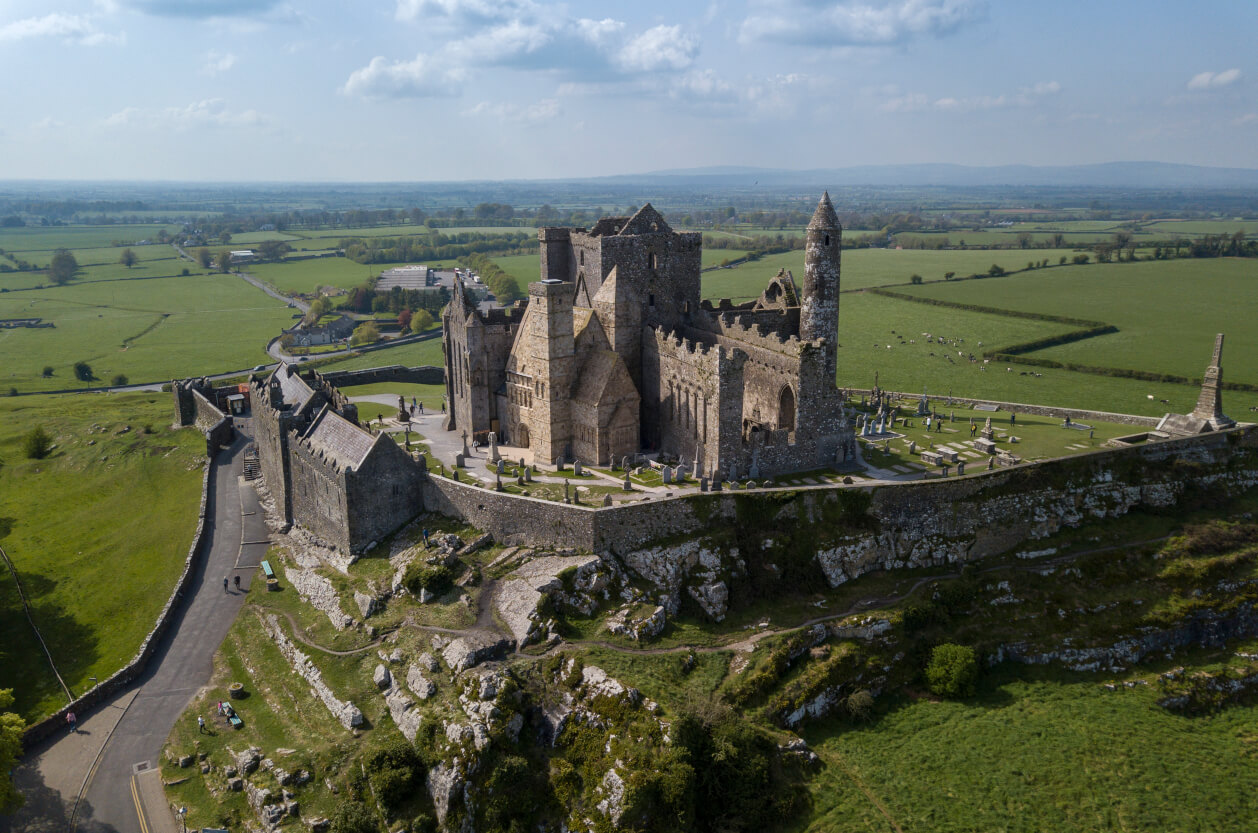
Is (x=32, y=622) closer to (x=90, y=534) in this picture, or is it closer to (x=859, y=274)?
(x=90, y=534)

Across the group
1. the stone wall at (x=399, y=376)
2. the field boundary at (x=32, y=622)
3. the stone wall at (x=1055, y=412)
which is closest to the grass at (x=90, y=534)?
the field boundary at (x=32, y=622)

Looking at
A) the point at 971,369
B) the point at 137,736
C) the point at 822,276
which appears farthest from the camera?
the point at 971,369

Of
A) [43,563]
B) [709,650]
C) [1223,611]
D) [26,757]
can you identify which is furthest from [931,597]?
[43,563]

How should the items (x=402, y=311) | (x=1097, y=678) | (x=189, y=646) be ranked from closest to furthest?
1. (x=1097, y=678)
2. (x=189, y=646)
3. (x=402, y=311)

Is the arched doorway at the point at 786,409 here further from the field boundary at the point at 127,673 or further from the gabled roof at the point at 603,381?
the field boundary at the point at 127,673

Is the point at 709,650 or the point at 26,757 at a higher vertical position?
the point at 709,650

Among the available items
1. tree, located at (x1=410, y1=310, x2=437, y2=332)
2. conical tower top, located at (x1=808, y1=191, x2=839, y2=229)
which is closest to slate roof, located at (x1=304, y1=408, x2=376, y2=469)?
conical tower top, located at (x1=808, y1=191, x2=839, y2=229)

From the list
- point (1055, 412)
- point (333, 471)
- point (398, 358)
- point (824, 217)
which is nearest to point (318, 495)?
point (333, 471)

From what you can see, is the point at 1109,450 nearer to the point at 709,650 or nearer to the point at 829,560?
the point at 829,560
